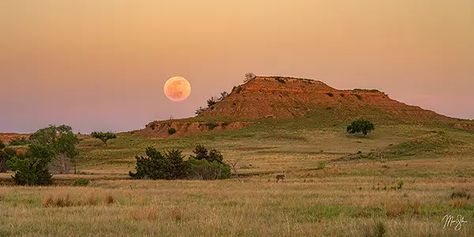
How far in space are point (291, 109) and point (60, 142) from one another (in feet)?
401

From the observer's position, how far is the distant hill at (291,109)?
153m

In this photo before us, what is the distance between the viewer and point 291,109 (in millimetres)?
176875

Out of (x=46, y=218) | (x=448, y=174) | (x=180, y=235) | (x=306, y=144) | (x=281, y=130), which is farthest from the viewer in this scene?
(x=281, y=130)

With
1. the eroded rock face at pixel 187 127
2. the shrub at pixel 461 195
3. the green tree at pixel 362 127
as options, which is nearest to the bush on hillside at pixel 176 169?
the shrub at pixel 461 195

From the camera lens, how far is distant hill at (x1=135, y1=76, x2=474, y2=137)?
153250 mm

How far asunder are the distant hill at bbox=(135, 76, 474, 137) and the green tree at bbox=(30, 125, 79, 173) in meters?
85.7

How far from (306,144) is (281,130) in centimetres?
2852

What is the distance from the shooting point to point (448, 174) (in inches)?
1576

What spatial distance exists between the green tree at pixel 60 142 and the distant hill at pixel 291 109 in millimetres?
85652

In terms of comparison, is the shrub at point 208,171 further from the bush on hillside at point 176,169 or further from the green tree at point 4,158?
the green tree at point 4,158

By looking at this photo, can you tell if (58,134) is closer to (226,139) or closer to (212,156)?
(212,156)

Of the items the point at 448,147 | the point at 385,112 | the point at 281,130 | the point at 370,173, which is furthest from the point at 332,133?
the point at 370,173

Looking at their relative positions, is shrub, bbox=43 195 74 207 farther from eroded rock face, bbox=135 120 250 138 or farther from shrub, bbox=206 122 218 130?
shrub, bbox=206 122 218 130

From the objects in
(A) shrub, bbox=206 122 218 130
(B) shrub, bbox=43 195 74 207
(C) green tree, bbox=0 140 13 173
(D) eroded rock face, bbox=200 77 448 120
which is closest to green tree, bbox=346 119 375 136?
(A) shrub, bbox=206 122 218 130
